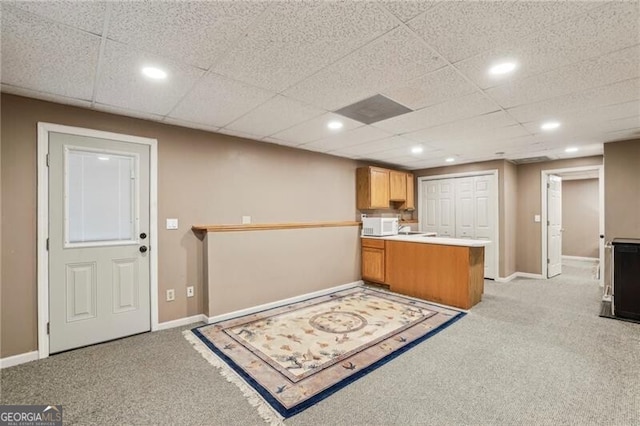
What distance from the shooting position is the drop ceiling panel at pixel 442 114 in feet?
9.06

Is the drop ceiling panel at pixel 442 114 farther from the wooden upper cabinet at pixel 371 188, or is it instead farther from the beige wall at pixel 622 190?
the beige wall at pixel 622 190

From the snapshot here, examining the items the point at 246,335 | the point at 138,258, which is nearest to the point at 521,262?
the point at 246,335

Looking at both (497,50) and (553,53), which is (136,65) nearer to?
(497,50)

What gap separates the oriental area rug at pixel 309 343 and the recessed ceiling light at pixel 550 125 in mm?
2558

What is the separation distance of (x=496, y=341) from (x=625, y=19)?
9.07 feet

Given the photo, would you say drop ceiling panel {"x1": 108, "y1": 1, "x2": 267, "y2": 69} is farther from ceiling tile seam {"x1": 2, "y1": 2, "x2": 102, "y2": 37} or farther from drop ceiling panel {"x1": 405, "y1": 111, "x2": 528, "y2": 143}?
drop ceiling panel {"x1": 405, "y1": 111, "x2": 528, "y2": 143}

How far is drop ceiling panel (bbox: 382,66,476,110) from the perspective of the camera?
2268 mm

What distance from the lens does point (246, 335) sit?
10.3ft

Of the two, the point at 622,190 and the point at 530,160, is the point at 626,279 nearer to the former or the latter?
the point at 622,190

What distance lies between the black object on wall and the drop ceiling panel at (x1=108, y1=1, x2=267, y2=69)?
481 cm

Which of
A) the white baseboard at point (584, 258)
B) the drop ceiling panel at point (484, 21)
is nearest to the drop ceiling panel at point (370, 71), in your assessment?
the drop ceiling panel at point (484, 21)

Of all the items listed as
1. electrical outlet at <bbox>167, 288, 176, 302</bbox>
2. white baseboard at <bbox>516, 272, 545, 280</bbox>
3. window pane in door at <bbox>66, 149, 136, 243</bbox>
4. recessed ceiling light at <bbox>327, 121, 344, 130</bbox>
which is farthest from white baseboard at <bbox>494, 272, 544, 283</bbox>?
window pane in door at <bbox>66, 149, 136, 243</bbox>

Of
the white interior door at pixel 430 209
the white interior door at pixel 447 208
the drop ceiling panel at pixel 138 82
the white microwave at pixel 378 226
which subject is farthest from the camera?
the white interior door at pixel 430 209

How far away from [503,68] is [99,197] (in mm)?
3882
